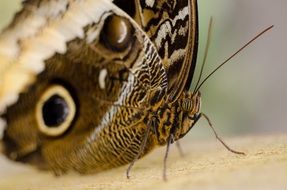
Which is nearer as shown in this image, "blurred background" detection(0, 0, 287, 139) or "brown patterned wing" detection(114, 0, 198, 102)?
"brown patterned wing" detection(114, 0, 198, 102)

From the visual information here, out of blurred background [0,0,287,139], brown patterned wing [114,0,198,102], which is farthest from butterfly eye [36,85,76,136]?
blurred background [0,0,287,139]

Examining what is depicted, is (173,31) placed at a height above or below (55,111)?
above

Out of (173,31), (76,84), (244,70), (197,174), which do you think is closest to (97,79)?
(76,84)

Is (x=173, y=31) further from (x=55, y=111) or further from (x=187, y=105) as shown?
(x=55, y=111)

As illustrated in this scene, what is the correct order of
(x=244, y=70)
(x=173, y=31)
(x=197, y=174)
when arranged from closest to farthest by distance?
(x=197, y=174) < (x=173, y=31) < (x=244, y=70)

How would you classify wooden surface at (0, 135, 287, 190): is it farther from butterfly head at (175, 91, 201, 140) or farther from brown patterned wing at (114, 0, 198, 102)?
brown patterned wing at (114, 0, 198, 102)

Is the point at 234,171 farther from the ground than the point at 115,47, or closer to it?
closer to it

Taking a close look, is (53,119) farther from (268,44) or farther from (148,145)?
(268,44)

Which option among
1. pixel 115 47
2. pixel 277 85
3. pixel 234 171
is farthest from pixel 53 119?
pixel 277 85
